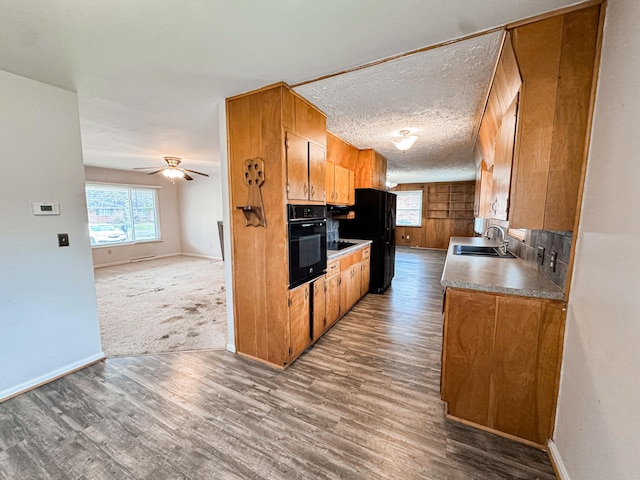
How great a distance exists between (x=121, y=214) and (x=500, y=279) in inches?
317

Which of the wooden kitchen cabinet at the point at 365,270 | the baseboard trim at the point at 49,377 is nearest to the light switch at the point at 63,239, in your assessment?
the baseboard trim at the point at 49,377

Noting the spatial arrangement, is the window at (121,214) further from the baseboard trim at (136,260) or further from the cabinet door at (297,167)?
the cabinet door at (297,167)

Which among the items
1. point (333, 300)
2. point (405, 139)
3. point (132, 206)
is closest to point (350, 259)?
point (333, 300)

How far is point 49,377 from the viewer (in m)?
2.21

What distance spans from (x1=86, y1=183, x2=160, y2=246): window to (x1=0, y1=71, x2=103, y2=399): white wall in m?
4.83

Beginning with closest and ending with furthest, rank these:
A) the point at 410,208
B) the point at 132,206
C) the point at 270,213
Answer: the point at 270,213 < the point at 132,206 < the point at 410,208

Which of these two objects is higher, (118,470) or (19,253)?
(19,253)

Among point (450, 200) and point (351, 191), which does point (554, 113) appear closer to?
point (351, 191)

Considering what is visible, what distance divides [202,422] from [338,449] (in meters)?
0.92

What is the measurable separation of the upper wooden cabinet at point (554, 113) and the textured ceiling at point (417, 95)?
10.8 inches

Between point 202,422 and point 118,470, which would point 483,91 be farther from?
point 118,470

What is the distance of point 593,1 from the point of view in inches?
50.5

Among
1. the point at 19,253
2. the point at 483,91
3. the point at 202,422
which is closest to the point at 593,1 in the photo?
the point at 483,91

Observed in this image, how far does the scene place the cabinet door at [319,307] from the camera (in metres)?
2.71
